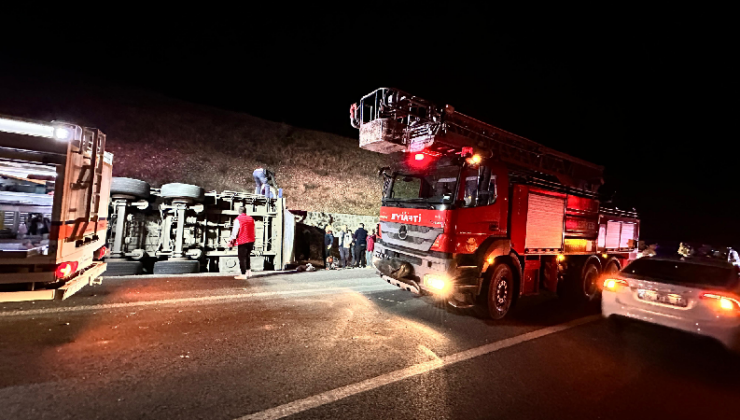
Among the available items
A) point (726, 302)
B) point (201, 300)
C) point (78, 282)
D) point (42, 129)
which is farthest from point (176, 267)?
point (726, 302)

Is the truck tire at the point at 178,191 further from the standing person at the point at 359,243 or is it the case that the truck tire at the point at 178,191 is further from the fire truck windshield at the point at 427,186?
the fire truck windshield at the point at 427,186

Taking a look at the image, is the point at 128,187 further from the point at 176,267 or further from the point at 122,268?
the point at 176,267

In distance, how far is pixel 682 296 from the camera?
5098 mm

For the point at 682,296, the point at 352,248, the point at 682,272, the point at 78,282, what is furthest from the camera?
the point at 352,248

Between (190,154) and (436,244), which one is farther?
(190,154)

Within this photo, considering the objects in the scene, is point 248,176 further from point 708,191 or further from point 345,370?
point 708,191

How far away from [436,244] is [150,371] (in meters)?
4.18

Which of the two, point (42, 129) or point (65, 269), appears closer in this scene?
point (42, 129)

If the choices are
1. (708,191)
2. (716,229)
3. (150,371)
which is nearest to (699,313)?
(150,371)

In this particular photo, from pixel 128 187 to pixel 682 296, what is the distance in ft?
37.8

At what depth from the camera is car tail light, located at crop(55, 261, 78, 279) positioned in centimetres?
393

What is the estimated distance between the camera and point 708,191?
35.4 m

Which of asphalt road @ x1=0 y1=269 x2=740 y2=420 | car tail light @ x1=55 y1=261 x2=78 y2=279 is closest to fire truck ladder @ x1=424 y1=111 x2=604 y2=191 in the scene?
asphalt road @ x1=0 y1=269 x2=740 y2=420

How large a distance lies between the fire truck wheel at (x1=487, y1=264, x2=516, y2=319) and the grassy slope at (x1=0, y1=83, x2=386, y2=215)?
12411 mm
